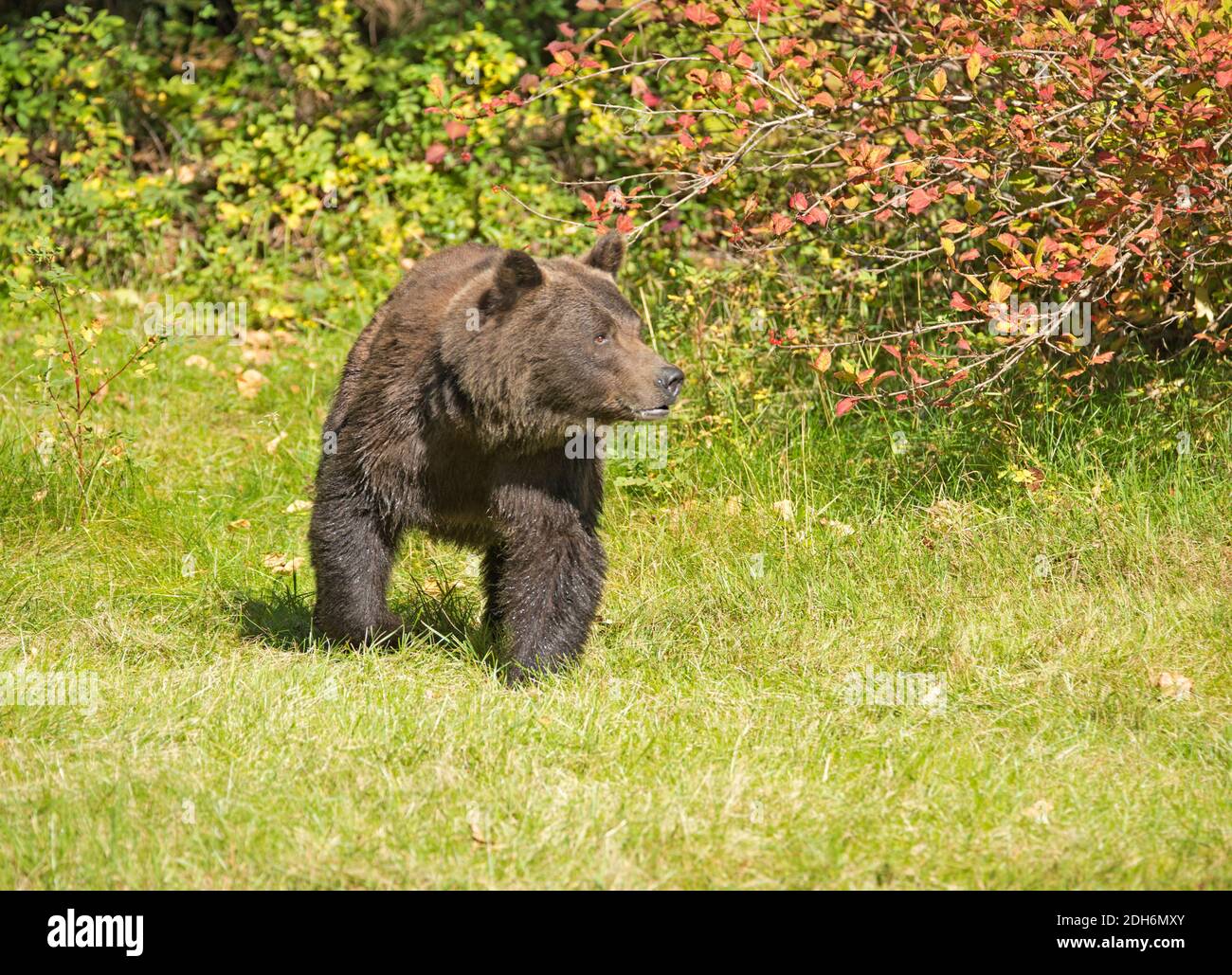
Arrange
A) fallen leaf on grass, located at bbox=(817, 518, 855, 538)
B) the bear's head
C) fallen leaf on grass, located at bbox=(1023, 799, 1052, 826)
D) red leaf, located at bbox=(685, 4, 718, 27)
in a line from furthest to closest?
fallen leaf on grass, located at bbox=(817, 518, 855, 538) < red leaf, located at bbox=(685, 4, 718, 27) < the bear's head < fallen leaf on grass, located at bbox=(1023, 799, 1052, 826)

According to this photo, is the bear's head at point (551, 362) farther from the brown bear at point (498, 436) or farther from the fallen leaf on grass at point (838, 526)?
the fallen leaf on grass at point (838, 526)

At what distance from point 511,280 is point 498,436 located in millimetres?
549

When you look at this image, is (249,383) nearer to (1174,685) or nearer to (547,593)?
(547,593)

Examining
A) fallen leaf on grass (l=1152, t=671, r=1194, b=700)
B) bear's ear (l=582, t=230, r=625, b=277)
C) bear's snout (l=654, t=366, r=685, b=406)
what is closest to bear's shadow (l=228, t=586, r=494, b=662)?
bear's snout (l=654, t=366, r=685, b=406)

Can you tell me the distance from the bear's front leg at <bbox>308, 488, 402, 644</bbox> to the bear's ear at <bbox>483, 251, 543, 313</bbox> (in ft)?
3.00

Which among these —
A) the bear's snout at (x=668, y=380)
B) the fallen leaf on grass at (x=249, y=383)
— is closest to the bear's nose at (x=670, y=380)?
the bear's snout at (x=668, y=380)

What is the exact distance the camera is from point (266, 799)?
13.5 ft

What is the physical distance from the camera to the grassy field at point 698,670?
3.97m

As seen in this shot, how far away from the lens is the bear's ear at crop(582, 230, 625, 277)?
18.5 ft

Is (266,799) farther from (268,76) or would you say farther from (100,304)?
(268,76)

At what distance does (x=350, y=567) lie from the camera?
5523mm

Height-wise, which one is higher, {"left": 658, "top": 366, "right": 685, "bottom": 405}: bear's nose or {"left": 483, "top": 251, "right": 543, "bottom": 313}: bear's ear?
{"left": 483, "top": 251, "right": 543, "bottom": 313}: bear's ear

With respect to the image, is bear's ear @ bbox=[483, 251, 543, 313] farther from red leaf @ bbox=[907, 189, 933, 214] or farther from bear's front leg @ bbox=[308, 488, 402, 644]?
red leaf @ bbox=[907, 189, 933, 214]

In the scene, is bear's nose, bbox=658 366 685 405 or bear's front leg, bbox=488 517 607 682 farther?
bear's front leg, bbox=488 517 607 682
